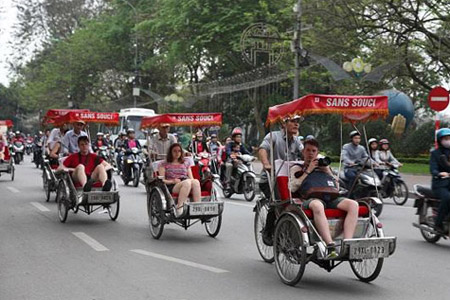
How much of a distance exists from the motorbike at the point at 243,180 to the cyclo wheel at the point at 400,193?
3485 mm

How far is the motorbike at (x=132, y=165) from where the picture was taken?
19953mm

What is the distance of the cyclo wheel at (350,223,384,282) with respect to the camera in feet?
22.1

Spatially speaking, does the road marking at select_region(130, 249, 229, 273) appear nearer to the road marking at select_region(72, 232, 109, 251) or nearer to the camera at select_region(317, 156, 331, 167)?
the road marking at select_region(72, 232, 109, 251)

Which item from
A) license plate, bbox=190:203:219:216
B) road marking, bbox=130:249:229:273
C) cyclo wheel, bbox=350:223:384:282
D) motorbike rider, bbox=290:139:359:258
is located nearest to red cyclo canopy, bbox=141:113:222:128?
license plate, bbox=190:203:219:216

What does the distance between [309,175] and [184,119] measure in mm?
6104

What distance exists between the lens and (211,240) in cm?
983

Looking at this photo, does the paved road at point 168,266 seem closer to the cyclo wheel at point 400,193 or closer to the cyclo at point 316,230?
the cyclo at point 316,230

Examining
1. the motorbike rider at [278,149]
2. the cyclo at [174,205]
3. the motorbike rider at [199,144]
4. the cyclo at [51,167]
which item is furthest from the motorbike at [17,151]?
the motorbike rider at [278,149]

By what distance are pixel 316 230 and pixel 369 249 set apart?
579mm

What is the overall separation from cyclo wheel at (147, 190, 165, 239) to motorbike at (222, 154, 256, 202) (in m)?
6.06

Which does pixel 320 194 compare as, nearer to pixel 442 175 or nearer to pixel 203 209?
pixel 203 209

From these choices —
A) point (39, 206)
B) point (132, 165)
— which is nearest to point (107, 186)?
point (39, 206)

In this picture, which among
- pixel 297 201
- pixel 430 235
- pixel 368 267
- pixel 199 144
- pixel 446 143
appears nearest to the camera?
pixel 368 267

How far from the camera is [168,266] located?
7727mm
